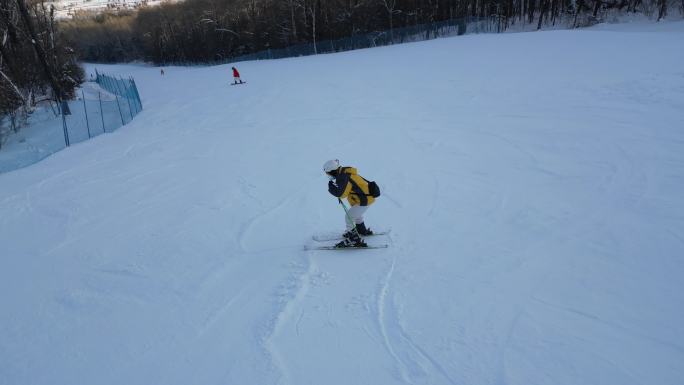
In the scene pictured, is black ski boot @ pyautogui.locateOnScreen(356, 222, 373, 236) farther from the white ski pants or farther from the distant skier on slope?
the white ski pants

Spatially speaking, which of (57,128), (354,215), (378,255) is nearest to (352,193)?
(354,215)

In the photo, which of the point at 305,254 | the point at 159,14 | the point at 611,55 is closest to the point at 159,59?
the point at 159,14

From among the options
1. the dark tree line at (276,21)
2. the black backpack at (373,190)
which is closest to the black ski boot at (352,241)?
the black backpack at (373,190)

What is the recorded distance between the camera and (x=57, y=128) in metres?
19.7

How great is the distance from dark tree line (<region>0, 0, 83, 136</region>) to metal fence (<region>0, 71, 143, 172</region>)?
821 millimetres

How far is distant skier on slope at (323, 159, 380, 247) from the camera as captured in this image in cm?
541

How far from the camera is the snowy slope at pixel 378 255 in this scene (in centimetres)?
419

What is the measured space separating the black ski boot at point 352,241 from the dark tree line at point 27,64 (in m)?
22.0

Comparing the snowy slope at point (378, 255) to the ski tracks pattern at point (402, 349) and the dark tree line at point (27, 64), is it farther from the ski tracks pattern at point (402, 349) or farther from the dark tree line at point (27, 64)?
the dark tree line at point (27, 64)

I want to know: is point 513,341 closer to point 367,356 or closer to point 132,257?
point 367,356

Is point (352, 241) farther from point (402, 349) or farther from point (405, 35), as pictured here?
point (405, 35)

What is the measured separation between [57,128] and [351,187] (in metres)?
20.2

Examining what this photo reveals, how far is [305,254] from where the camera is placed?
20.3 feet

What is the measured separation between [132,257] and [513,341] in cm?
582
